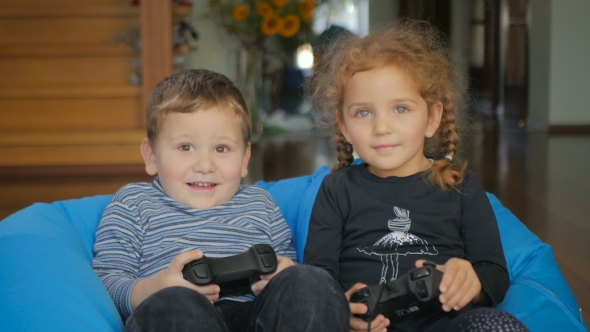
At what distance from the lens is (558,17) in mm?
5863

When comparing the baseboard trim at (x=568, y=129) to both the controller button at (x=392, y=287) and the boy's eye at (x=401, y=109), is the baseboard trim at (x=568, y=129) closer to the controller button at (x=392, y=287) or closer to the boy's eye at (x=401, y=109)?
the boy's eye at (x=401, y=109)

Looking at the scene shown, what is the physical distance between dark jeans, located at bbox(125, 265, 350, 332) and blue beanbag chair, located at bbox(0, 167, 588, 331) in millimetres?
140

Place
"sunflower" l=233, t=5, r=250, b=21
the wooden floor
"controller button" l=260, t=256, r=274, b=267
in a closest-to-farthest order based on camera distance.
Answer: "controller button" l=260, t=256, r=274, b=267, the wooden floor, "sunflower" l=233, t=5, r=250, b=21

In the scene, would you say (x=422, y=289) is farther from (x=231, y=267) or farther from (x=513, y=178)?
(x=513, y=178)

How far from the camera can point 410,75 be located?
1.41m

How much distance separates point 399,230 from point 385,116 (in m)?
0.21

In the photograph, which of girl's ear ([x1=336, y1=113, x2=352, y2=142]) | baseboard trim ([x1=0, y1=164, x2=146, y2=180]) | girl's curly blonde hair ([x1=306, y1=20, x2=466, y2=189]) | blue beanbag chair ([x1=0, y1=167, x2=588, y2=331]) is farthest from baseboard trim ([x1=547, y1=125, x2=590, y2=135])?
girl's ear ([x1=336, y1=113, x2=352, y2=142])

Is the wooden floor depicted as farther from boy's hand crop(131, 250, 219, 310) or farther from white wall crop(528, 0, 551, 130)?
boy's hand crop(131, 250, 219, 310)

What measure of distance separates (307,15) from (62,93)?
1898 millimetres

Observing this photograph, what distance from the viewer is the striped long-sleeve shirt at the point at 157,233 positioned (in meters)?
1.40

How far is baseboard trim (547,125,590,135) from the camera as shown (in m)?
5.90

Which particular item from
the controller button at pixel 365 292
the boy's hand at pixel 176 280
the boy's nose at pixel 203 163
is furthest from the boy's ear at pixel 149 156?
the controller button at pixel 365 292

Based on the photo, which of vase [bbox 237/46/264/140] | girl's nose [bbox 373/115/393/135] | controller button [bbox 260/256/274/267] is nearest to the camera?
controller button [bbox 260/256/274/267]

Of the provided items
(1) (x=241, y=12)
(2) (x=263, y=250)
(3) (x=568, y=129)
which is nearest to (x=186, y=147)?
(2) (x=263, y=250)
